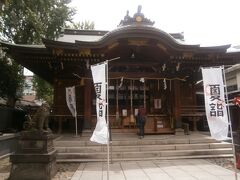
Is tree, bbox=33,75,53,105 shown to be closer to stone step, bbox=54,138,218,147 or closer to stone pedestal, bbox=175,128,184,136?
stone step, bbox=54,138,218,147

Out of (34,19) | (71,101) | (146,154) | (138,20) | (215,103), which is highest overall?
(34,19)

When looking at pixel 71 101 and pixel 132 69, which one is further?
pixel 132 69

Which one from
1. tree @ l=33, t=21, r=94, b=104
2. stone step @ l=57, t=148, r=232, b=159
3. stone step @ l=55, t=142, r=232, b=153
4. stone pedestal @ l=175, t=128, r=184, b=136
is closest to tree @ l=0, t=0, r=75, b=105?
tree @ l=33, t=21, r=94, b=104

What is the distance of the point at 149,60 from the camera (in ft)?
46.4

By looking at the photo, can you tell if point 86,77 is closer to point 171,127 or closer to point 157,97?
point 157,97

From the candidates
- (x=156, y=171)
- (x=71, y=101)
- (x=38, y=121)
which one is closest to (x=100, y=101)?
(x=38, y=121)

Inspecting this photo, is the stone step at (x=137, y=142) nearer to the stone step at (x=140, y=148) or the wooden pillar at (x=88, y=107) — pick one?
the stone step at (x=140, y=148)

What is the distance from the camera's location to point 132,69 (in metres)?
14.3

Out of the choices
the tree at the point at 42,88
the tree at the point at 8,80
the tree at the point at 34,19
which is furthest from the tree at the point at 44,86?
the tree at the point at 8,80

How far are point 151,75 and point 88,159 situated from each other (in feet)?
20.1

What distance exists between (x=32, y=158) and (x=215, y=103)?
531cm

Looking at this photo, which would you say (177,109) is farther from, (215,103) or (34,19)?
(34,19)

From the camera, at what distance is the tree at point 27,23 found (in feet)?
58.9

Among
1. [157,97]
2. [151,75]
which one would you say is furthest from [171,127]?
[151,75]
